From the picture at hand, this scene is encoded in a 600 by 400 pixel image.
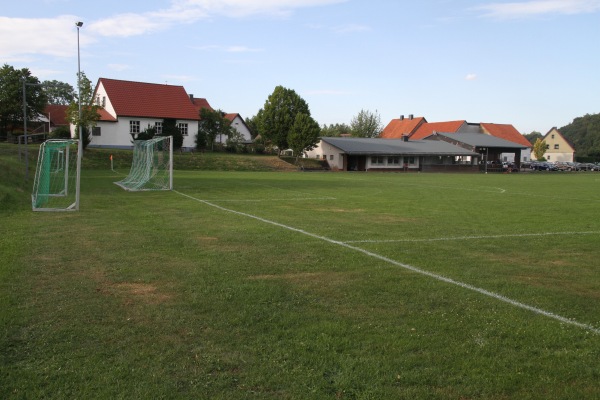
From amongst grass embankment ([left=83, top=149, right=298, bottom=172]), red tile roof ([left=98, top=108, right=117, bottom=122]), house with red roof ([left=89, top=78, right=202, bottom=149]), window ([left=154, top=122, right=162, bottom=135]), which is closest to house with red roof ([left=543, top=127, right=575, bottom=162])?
grass embankment ([left=83, top=149, right=298, bottom=172])

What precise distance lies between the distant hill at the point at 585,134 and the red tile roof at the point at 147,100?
98019 mm

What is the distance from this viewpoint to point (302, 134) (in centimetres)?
6412

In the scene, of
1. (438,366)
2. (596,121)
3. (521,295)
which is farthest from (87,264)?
(596,121)

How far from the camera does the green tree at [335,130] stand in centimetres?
10360

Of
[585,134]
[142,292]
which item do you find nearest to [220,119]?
[142,292]

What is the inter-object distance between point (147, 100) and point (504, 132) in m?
68.1

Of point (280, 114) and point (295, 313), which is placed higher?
point (280, 114)

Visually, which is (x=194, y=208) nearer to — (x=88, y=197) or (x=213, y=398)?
(x=88, y=197)

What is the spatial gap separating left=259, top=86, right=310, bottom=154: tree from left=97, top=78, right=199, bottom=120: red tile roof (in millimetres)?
9887

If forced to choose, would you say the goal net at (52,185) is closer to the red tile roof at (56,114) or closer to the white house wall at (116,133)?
the white house wall at (116,133)

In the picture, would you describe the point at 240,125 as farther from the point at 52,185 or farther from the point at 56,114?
the point at 52,185

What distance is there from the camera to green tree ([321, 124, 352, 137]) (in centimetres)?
10360

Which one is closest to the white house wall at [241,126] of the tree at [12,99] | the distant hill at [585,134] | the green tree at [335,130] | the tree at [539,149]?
the green tree at [335,130]

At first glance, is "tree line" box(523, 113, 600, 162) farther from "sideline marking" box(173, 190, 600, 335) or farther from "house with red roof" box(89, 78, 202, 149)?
"sideline marking" box(173, 190, 600, 335)
